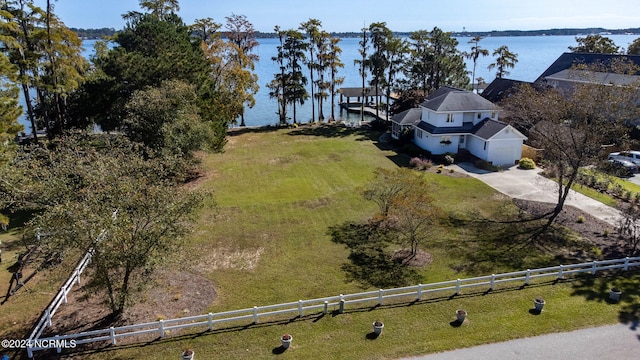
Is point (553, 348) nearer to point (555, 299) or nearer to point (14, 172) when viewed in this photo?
point (555, 299)

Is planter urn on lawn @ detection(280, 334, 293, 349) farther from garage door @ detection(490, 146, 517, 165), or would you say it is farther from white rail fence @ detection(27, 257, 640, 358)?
garage door @ detection(490, 146, 517, 165)

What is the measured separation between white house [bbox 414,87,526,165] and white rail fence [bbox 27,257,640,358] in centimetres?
1923

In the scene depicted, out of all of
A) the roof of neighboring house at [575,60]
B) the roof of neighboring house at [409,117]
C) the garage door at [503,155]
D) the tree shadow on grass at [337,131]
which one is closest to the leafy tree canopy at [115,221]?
the garage door at [503,155]

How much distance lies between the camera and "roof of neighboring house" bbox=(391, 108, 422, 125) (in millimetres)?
46781

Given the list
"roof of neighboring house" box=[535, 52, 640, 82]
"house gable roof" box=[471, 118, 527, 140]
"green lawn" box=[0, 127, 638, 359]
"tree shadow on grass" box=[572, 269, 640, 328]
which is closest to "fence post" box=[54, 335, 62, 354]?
"green lawn" box=[0, 127, 638, 359]

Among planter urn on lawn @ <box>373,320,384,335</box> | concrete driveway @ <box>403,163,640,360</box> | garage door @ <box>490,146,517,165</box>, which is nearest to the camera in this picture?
concrete driveway @ <box>403,163,640,360</box>

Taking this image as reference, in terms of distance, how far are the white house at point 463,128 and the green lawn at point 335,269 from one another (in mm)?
6220

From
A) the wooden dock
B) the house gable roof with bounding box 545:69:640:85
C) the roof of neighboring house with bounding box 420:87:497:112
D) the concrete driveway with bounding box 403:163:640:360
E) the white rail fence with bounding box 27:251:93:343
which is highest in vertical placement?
the house gable roof with bounding box 545:69:640:85

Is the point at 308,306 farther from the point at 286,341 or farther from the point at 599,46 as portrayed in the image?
the point at 599,46

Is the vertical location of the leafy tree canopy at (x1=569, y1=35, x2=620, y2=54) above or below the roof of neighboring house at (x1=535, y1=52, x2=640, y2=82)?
above

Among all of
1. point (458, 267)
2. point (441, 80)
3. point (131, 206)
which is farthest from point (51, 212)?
point (441, 80)

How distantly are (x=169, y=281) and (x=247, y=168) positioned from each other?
1952cm

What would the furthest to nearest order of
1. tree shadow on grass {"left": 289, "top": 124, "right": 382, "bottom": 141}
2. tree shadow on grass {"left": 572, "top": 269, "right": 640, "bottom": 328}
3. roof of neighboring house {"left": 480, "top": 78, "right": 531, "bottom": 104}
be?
roof of neighboring house {"left": 480, "top": 78, "right": 531, "bottom": 104} < tree shadow on grass {"left": 289, "top": 124, "right": 382, "bottom": 141} < tree shadow on grass {"left": 572, "top": 269, "right": 640, "bottom": 328}

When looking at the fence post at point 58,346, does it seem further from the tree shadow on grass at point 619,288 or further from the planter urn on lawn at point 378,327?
the tree shadow on grass at point 619,288
